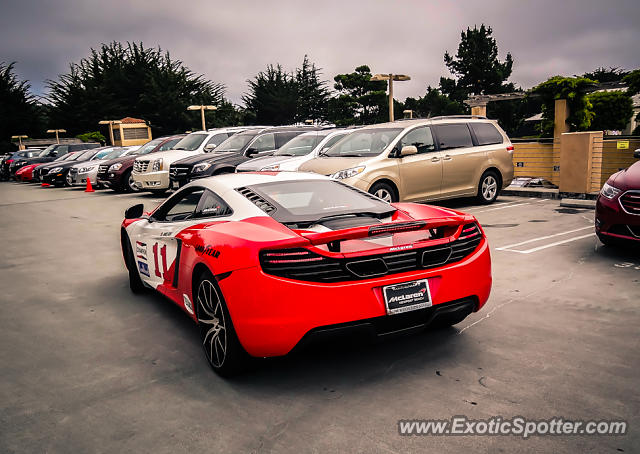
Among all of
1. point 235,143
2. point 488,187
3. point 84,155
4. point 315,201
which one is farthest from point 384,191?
point 84,155

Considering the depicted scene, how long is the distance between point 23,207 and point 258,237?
14.1 metres

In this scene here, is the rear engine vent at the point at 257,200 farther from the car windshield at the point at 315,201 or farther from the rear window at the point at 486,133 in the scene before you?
the rear window at the point at 486,133

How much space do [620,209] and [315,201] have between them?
3.96 m

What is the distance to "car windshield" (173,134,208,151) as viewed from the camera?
1700 cm

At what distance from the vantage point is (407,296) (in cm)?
336

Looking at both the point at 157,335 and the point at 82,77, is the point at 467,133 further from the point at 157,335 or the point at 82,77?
the point at 82,77

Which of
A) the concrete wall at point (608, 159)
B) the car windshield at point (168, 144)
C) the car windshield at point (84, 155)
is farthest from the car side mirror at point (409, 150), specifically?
the car windshield at point (84, 155)

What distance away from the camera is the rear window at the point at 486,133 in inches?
461

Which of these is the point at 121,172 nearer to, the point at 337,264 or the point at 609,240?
the point at 609,240

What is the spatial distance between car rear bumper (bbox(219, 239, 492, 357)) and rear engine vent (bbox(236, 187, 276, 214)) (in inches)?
29.3

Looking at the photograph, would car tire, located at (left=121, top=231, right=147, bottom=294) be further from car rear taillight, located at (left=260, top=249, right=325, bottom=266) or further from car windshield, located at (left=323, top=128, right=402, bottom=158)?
car windshield, located at (left=323, top=128, right=402, bottom=158)

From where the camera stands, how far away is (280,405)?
3.19 metres

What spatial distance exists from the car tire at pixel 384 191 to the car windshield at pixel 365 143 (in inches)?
26.8

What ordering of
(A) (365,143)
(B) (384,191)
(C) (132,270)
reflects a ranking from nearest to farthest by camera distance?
(C) (132,270) < (B) (384,191) < (A) (365,143)
